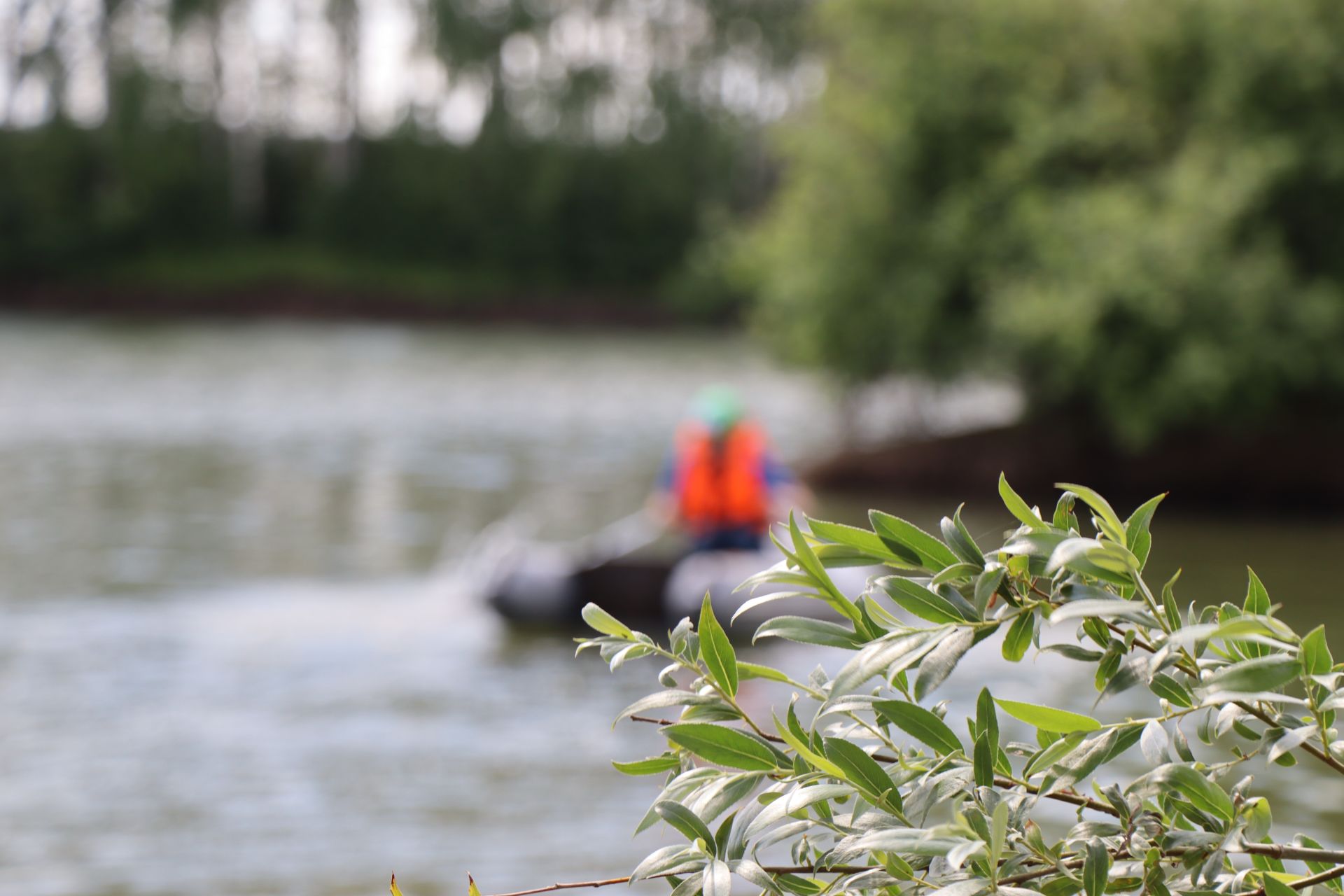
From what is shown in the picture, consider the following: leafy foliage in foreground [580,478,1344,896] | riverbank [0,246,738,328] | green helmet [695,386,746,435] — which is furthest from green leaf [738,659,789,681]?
riverbank [0,246,738,328]

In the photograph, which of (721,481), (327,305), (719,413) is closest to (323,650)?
(721,481)

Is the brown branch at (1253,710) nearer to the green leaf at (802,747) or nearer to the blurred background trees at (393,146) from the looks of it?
the green leaf at (802,747)

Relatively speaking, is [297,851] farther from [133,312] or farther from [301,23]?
[301,23]

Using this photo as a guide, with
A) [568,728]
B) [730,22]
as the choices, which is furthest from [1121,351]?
[730,22]

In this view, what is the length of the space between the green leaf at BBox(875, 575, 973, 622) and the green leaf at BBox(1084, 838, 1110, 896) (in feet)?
1.00

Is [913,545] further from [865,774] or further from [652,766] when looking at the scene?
[652,766]

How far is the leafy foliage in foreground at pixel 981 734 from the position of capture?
1.77 metres

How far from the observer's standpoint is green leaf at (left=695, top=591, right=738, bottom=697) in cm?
193

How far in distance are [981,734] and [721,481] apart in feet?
30.8

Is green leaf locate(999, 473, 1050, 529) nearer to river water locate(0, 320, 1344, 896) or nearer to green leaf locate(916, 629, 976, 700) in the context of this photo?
green leaf locate(916, 629, 976, 700)

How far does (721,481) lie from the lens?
1130 centimetres

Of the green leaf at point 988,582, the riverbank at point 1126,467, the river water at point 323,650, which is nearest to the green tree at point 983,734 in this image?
the green leaf at point 988,582

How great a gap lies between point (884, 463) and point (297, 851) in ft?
36.8

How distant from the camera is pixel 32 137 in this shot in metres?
52.4
